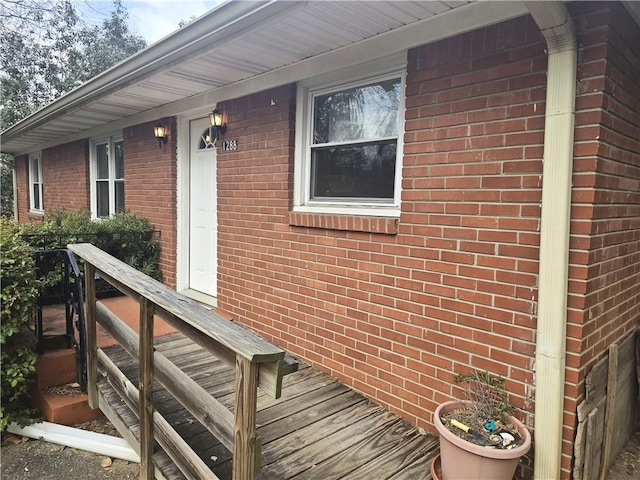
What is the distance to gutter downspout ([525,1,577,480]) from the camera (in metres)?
2.02

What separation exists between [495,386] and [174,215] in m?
4.44

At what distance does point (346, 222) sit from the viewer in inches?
125

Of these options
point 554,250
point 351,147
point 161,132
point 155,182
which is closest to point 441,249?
point 554,250

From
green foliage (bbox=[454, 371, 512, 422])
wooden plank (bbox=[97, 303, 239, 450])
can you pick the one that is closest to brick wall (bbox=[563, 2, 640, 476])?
green foliage (bbox=[454, 371, 512, 422])

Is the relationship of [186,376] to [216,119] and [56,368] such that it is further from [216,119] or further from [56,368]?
[216,119]

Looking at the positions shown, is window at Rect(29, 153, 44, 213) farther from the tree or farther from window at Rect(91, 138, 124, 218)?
the tree

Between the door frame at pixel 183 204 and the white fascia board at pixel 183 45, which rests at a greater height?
the white fascia board at pixel 183 45

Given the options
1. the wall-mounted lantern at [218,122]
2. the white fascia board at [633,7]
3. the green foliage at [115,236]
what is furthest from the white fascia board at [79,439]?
the white fascia board at [633,7]

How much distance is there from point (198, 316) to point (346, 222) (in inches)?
61.7

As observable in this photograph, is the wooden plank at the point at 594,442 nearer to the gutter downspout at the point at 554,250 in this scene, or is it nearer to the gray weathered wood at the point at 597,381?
the gray weathered wood at the point at 597,381

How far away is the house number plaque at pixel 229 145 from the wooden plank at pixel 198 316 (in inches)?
75.3

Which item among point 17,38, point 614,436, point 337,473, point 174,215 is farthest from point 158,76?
point 17,38

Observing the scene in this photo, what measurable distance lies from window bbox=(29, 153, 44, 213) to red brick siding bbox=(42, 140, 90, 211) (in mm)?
858

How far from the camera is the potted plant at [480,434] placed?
2.02 m
